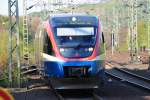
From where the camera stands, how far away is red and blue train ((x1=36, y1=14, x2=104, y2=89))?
48.8ft

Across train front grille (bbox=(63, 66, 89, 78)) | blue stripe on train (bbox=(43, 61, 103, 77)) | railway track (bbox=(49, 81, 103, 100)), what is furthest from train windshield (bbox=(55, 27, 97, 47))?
railway track (bbox=(49, 81, 103, 100))

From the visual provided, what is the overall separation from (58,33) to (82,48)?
97 centimetres

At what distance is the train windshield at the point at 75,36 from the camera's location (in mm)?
15250

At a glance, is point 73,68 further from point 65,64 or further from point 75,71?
point 65,64

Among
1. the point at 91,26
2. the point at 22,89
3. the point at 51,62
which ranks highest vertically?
the point at 91,26

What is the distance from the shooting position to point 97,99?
1420 centimetres

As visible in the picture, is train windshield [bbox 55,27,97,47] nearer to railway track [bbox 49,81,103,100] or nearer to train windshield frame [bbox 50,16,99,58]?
train windshield frame [bbox 50,16,99,58]

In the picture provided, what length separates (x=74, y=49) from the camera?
15023 millimetres

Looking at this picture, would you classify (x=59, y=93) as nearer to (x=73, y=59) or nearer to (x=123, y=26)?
(x=73, y=59)

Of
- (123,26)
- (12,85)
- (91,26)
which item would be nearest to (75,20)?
(91,26)

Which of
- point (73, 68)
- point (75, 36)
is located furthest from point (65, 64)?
point (75, 36)

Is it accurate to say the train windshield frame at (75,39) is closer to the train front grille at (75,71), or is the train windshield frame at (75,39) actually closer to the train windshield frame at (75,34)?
the train windshield frame at (75,34)

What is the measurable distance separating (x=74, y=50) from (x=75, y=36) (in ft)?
1.96

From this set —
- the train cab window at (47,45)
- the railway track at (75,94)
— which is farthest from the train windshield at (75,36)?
the railway track at (75,94)
